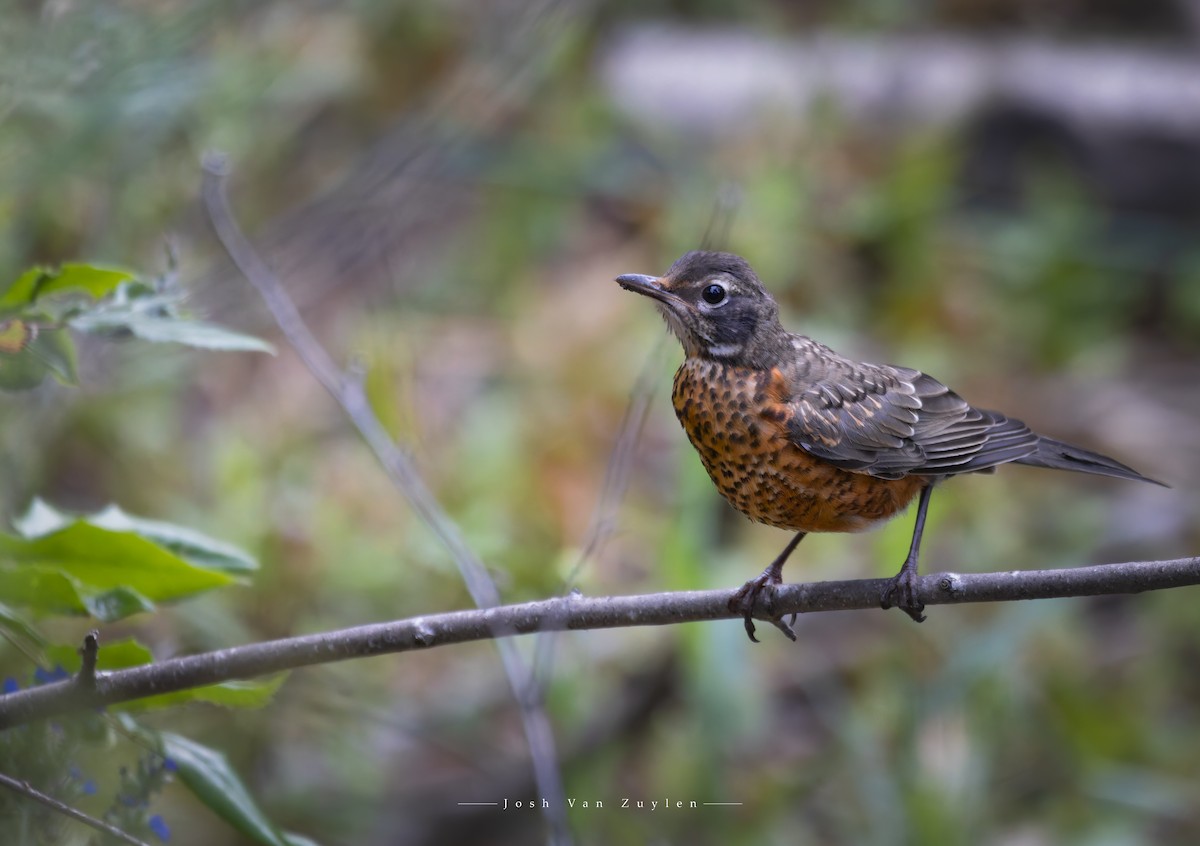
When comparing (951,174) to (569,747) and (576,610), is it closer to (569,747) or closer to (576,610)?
(569,747)

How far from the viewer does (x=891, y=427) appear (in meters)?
3.85

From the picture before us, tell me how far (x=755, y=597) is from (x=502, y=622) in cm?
99

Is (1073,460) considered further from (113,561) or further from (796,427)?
(113,561)

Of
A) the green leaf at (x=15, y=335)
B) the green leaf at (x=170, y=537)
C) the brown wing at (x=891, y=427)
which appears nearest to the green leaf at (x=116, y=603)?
the green leaf at (x=170, y=537)

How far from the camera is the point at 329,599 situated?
5.47 meters

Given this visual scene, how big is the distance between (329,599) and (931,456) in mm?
2795

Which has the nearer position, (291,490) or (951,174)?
(291,490)

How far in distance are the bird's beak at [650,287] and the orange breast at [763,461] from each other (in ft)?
0.72

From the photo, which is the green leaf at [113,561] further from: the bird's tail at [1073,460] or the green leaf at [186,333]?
the bird's tail at [1073,460]

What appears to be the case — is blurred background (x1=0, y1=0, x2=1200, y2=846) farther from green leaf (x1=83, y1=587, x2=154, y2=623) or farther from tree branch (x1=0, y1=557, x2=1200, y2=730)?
green leaf (x1=83, y1=587, x2=154, y2=623)

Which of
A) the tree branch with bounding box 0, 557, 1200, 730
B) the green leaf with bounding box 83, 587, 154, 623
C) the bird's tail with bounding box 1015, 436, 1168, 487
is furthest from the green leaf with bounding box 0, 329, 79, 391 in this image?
the bird's tail with bounding box 1015, 436, 1168, 487

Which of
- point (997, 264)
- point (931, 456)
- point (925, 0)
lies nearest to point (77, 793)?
point (931, 456)

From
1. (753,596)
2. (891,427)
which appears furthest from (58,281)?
(891,427)

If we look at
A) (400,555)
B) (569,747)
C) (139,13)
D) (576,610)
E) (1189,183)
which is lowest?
(569,747)
